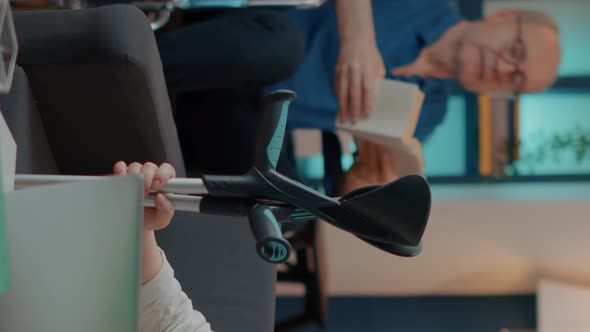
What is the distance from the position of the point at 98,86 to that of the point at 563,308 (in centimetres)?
231

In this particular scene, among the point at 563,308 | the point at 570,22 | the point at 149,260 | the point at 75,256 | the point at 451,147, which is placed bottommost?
the point at 563,308

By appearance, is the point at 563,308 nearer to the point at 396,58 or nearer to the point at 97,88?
the point at 396,58

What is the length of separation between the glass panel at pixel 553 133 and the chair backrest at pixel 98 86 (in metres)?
2.34

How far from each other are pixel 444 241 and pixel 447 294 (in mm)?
268

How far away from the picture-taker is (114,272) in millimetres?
479

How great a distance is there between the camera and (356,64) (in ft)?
2.82

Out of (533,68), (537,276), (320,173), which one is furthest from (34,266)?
(537,276)

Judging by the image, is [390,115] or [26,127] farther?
[390,115]

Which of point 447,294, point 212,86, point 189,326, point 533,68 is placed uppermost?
point 212,86

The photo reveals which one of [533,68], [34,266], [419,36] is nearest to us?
[34,266]

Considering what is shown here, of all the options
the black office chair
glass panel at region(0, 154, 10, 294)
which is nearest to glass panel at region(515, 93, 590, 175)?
the black office chair

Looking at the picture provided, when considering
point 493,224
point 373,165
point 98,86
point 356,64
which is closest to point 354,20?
point 356,64

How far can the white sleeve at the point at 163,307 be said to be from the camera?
0.70m

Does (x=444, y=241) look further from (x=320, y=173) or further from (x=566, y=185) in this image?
(x=320, y=173)
